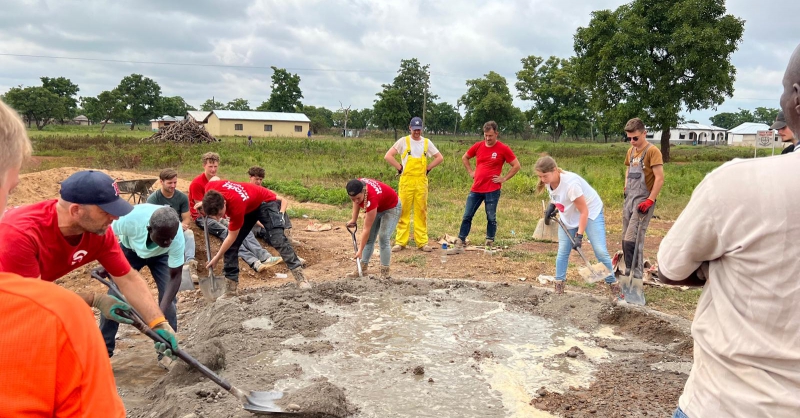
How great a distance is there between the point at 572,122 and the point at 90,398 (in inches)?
2090

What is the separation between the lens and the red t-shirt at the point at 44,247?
260 cm

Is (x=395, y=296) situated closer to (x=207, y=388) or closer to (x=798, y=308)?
(x=207, y=388)

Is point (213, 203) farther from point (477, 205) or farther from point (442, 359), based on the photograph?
point (477, 205)

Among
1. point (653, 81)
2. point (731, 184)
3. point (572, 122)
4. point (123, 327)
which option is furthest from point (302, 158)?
point (572, 122)

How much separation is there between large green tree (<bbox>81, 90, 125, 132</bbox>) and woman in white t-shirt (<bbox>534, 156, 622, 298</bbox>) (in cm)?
6742

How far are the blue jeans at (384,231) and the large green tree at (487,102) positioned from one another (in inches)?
1840

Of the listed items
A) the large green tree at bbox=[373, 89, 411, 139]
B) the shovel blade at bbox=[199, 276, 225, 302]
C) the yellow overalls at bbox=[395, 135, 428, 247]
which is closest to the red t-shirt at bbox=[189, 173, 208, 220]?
the shovel blade at bbox=[199, 276, 225, 302]

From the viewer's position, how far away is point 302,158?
2423cm

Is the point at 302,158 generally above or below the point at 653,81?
below

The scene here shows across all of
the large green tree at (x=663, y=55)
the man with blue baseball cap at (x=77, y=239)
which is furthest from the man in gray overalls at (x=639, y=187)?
the large green tree at (x=663, y=55)

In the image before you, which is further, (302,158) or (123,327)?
(302,158)

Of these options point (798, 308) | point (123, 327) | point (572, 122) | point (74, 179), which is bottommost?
point (123, 327)

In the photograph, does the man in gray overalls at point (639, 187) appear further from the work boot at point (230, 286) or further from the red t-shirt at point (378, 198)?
the work boot at point (230, 286)

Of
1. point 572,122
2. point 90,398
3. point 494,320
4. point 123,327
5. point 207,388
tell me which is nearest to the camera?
point 90,398
